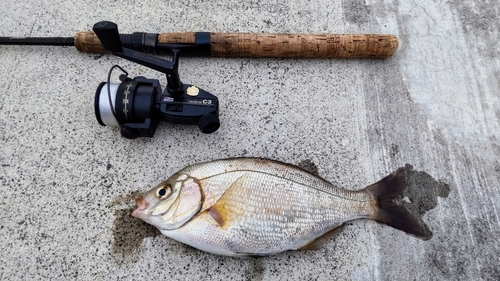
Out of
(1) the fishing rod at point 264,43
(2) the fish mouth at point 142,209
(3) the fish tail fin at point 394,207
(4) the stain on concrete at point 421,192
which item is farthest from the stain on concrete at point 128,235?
(4) the stain on concrete at point 421,192

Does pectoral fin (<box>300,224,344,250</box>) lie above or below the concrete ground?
below

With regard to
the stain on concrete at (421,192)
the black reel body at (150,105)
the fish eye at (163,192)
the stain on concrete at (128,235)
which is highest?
the black reel body at (150,105)

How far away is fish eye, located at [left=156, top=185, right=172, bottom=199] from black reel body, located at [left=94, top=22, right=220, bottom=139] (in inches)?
15.8

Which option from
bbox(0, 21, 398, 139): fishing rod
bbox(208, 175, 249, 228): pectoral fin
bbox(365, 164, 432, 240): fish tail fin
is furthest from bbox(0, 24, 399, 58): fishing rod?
bbox(208, 175, 249, 228): pectoral fin

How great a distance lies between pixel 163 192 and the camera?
191 cm

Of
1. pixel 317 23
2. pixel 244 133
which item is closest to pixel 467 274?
pixel 244 133

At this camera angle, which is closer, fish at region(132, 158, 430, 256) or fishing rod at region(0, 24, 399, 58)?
fish at region(132, 158, 430, 256)

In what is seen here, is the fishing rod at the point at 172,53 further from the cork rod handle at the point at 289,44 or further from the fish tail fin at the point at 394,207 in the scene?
the fish tail fin at the point at 394,207

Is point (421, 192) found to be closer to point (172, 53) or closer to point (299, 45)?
point (299, 45)

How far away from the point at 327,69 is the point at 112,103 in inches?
58.9

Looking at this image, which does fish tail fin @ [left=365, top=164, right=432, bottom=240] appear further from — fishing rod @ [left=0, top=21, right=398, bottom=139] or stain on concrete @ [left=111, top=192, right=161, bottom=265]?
stain on concrete @ [left=111, top=192, right=161, bottom=265]

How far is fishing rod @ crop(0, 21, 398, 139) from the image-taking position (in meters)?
2.06

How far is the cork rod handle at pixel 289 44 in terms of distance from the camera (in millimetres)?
2492

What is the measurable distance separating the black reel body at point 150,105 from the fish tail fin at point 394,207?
102 cm
